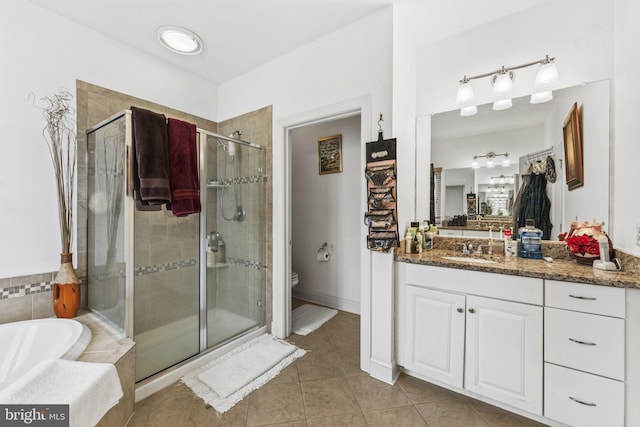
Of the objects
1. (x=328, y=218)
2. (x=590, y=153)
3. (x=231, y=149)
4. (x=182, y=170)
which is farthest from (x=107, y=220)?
(x=590, y=153)

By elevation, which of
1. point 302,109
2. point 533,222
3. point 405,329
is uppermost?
point 302,109

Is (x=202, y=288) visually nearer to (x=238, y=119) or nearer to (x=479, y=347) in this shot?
(x=238, y=119)

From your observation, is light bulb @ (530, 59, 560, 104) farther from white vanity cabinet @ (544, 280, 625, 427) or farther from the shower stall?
the shower stall

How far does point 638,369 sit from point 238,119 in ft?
10.8

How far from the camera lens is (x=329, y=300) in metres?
3.24

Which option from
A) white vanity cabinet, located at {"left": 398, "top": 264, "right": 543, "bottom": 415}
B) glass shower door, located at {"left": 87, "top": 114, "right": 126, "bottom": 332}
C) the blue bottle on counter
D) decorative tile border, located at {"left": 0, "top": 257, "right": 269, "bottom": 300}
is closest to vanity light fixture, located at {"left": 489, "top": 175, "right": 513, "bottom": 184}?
the blue bottle on counter

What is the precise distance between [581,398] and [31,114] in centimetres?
367

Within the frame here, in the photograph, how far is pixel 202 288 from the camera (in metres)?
2.19

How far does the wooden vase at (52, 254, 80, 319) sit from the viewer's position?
174 centimetres

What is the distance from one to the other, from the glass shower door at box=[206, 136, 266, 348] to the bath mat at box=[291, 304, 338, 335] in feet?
1.31

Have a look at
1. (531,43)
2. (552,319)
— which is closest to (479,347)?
(552,319)

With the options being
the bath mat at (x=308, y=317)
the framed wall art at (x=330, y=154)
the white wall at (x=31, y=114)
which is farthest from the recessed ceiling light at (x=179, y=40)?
the bath mat at (x=308, y=317)

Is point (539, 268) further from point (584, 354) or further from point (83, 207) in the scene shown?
point (83, 207)

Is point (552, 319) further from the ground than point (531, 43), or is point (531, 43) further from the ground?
point (531, 43)
